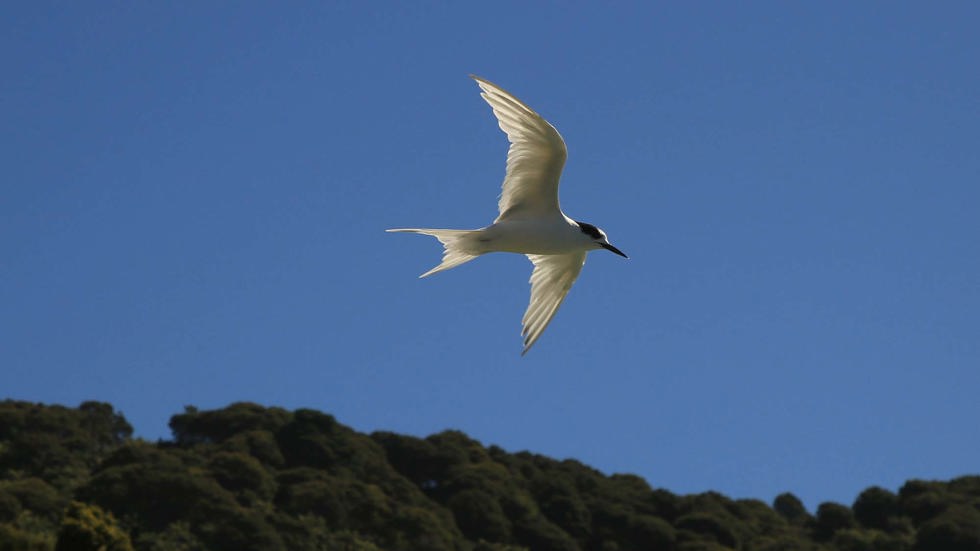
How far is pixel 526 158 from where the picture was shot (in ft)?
43.8

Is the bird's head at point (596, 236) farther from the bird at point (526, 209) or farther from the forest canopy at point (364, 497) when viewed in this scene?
the forest canopy at point (364, 497)

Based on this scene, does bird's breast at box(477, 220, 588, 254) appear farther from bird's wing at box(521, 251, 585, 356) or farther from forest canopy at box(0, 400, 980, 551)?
forest canopy at box(0, 400, 980, 551)

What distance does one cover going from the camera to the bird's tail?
13.3 metres

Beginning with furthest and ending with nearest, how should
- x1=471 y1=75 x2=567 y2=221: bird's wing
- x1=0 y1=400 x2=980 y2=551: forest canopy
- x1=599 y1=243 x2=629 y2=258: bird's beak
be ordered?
x1=0 y1=400 x2=980 y2=551: forest canopy → x1=599 y1=243 x2=629 y2=258: bird's beak → x1=471 y1=75 x2=567 y2=221: bird's wing

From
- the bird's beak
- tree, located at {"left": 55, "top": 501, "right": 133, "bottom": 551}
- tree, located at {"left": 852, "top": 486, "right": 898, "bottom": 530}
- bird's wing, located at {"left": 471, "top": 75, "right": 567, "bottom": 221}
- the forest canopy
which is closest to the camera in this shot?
bird's wing, located at {"left": 471, "top": 75, "right": 567, "bottom": 221}

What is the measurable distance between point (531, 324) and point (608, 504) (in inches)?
1175

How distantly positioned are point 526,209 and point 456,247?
2.81 feet

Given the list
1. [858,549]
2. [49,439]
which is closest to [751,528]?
[858,549]

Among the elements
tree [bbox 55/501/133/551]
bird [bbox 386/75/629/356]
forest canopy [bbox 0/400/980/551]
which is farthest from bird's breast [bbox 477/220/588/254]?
forest canopy [bbox 0/400/980/551]

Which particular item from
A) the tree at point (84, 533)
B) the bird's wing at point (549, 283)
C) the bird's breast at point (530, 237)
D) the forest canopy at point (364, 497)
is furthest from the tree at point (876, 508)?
the bird's breast at point (530, 237)

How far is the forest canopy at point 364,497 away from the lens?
3562cm

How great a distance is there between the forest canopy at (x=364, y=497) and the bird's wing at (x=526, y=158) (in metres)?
21.6

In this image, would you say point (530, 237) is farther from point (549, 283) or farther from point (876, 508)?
point (876, 508)

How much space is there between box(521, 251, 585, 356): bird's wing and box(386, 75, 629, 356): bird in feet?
2.05
